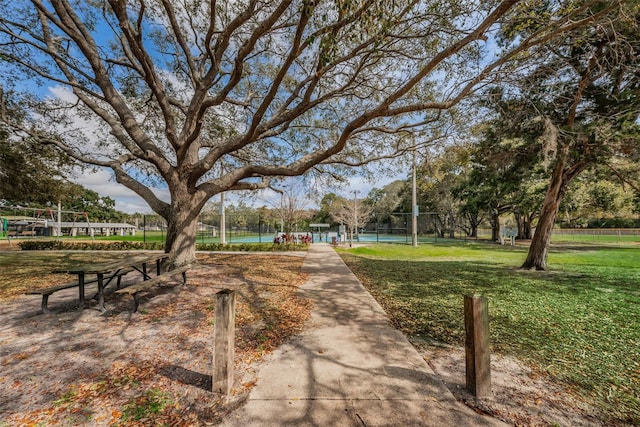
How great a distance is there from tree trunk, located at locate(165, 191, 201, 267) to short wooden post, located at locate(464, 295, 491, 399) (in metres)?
6.80

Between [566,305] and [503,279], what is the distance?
2479 mm

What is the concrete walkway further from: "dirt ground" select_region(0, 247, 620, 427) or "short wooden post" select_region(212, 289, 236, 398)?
"short wooden post" select_region(212, 289, 236, 398)

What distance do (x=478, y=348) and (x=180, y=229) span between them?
22.8ft

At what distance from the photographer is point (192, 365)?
9.17ft

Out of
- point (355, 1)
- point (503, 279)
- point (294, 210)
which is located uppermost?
point (355, 1)

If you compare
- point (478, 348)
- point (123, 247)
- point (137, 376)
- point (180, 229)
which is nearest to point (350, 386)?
point (478, 348)

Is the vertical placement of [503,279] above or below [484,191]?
below

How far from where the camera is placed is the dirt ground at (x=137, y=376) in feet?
6.86

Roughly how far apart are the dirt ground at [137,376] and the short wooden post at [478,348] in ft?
0.38

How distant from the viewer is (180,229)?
6926mm

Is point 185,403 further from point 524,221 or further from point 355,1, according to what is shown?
point 524,221

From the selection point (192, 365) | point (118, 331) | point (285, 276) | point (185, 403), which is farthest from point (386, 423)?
point (285, 276)

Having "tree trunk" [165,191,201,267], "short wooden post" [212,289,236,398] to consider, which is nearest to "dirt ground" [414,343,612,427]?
"short wooden post" [212,289,236,398]

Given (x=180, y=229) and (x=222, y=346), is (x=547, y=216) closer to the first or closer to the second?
(x=222, y=346)
